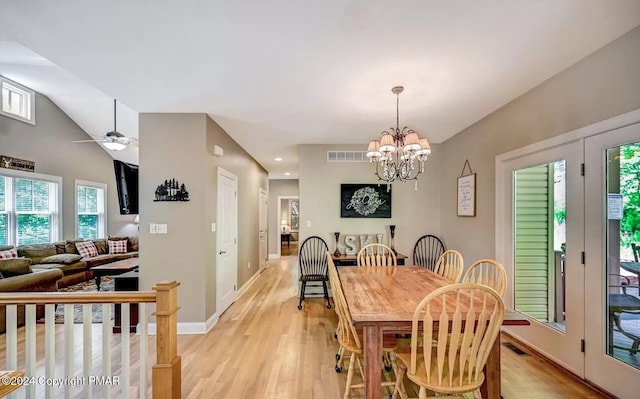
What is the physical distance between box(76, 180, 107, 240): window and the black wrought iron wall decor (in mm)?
5301

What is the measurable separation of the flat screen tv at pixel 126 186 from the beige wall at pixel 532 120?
4.47 metres

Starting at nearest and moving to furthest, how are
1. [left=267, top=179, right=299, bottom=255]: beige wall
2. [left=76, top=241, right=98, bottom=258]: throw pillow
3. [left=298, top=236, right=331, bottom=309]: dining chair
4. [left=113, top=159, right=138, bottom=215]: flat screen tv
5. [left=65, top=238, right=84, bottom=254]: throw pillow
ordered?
[left=113, top=159, right=138, bottom=215]: flat screen tv, [left=298, top=236, right=331, bottom=309]: dining chair, [left=65, top=238, right=84, bottom=254]: throw pillow, [left=76, top=241, right=98, bottom=258]: throw pillow, [left=267, top=179, right=299, bottom=255]: beige wall

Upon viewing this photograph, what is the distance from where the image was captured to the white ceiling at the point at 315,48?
180cm

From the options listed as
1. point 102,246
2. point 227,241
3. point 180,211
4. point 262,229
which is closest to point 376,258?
point 227,241

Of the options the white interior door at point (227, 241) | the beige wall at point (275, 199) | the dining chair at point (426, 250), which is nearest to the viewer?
the white interior door at point (227, 241)

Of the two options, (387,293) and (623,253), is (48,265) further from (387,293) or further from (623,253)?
(623,253)

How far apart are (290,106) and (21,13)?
7.17ft

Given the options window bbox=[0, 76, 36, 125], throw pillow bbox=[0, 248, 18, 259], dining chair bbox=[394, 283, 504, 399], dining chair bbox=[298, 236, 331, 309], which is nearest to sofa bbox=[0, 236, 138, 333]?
throw pillow bbox=[0, 248, 18, 259]

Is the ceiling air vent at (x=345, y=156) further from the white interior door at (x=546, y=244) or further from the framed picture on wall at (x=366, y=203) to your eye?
the white interior door at (x=546, y=244)

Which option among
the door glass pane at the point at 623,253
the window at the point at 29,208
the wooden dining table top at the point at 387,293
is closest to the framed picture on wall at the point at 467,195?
the wooden dining table top at the point at 387,293

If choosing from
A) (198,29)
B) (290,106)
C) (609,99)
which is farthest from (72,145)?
(609,99)

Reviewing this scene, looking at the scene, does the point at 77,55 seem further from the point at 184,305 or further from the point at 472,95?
the point at 472,95

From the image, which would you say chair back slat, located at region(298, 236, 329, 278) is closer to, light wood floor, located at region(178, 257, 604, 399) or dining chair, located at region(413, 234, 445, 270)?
light wood floor, located at region(178, 257, 604, 399)

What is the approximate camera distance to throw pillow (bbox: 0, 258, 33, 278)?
3.77 meters
